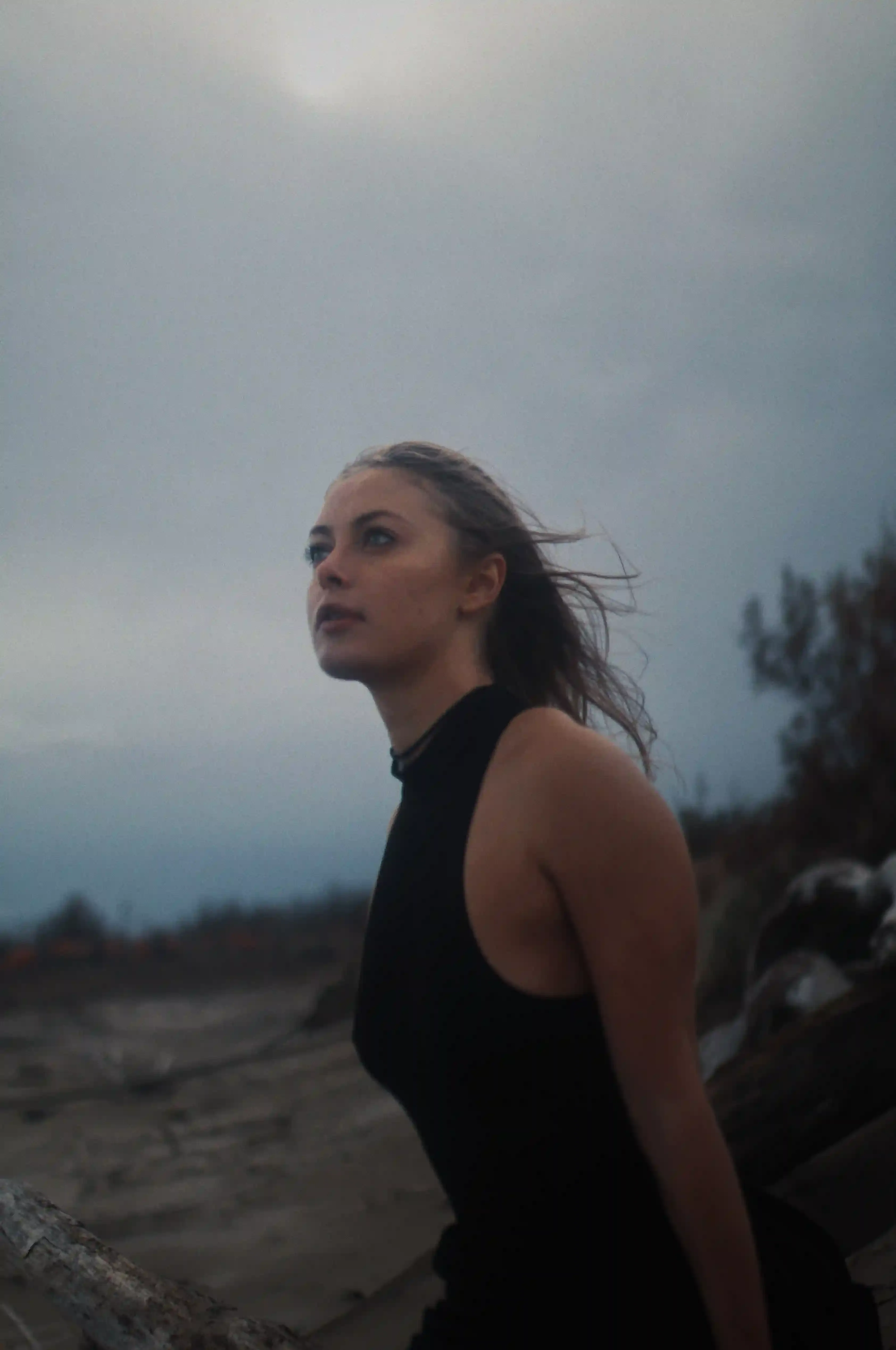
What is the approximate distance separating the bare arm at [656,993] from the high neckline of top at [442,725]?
0.51ft

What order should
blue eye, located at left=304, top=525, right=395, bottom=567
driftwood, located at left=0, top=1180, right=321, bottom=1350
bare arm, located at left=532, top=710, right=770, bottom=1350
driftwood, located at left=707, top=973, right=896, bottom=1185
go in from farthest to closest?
driftwood, located at left=707, top=973, right=896, bottom=1185
blue eye, located at left=304, top=525, right=395, bottom=567
driftwood, located at left=0, top=1180, right=321, bottom=1350
bare arm, located at left=532, top=710, right=770, bottom=1350

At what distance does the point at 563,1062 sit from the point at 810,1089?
706 millimetres

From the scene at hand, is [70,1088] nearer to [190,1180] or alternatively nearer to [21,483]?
[190,1180]

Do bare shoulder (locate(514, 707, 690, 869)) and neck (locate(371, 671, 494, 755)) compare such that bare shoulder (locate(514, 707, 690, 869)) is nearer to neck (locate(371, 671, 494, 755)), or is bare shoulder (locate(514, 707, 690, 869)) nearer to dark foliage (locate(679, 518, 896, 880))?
neck (locate(371, 671, 494, 755))

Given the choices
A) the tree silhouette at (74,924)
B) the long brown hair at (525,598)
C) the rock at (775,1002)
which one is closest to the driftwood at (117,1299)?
the tree silhouette at (74,924)

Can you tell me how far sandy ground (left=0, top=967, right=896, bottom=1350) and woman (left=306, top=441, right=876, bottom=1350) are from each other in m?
0.42

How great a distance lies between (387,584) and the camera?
0.99 metres

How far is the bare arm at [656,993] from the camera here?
726 mm

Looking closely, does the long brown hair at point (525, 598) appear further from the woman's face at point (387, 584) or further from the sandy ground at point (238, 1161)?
the sandy ground at point (238, 1161)

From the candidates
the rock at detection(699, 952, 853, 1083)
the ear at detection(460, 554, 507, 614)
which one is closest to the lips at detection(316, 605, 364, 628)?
the ear at detection(460, 554, 507, 614)

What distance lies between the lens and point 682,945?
76 centimetres

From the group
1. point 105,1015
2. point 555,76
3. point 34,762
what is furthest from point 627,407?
point 105,1015

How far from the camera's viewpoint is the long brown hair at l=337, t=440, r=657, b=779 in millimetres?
1059

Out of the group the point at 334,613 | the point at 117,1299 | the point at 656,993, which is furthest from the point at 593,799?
the point at 117,1299
